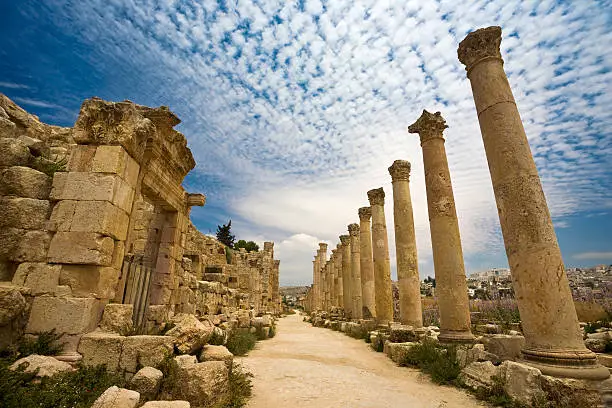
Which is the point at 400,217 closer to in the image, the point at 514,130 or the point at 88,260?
the point at 514,130

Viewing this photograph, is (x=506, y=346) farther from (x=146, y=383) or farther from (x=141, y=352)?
(x=141, y=352)

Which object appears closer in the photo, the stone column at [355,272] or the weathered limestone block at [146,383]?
the weathered limestone block at [146,383]

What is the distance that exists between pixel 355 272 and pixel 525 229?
1586 centimetres

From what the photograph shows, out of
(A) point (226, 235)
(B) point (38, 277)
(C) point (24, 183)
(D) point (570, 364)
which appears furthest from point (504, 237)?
(A) point (226, 235)

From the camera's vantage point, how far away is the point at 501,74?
23.6 feet

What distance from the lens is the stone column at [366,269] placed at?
17625mm

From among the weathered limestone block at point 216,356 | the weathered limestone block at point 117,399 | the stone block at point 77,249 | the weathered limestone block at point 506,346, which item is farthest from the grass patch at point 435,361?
the stone block at point 77,249

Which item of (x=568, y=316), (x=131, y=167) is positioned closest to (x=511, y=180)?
(x=568, y=316)

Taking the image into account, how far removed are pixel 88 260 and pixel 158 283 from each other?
3488 mm

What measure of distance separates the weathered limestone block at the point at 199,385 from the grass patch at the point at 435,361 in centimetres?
479

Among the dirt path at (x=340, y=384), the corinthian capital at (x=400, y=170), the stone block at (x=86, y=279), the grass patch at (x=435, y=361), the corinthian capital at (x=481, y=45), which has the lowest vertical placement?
the dirt path at (x=340, y=384)

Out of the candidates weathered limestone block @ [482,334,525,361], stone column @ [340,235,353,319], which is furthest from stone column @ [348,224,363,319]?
weathered limestone block @ [482,334,525,361]

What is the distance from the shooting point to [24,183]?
5.16 meters

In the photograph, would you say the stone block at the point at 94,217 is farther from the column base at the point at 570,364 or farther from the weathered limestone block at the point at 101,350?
the column base at the point at 570,364
